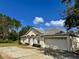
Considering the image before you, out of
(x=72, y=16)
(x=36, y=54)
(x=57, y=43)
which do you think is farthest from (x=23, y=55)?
(x=57, y=43)

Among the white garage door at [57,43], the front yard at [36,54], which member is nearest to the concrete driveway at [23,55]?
the front yard at [36,54]

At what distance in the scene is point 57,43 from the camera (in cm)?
2489

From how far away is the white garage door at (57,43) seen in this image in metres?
23.3

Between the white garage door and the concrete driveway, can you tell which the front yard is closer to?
the concrete driveway

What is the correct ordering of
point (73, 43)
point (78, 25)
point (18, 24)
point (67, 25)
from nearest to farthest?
point (78, 25)
point (67, 25)
point (73, 43)
point (18, 24)

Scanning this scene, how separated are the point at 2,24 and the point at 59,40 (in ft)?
108

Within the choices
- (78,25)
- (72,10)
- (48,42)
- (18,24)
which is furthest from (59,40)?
(18,24)

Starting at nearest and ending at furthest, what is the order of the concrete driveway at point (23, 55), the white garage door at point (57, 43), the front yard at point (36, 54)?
the concrete driveway at point (23, 55), the front yard at point (36, 54), the white garage door at point (57, 43)

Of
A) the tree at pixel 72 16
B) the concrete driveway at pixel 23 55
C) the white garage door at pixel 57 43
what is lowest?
the concrete driveway at pixel 23 55

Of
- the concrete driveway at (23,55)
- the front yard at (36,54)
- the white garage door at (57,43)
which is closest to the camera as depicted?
the concrete driveway at (23,55)

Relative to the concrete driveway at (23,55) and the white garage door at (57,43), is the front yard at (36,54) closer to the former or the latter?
the concrete driveway at (23,55)

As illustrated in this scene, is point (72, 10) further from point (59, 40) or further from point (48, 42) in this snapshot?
point (48, 42)

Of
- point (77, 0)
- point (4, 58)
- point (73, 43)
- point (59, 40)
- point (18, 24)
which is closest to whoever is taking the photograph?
point (4, 58)

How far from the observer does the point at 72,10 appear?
17.6m
